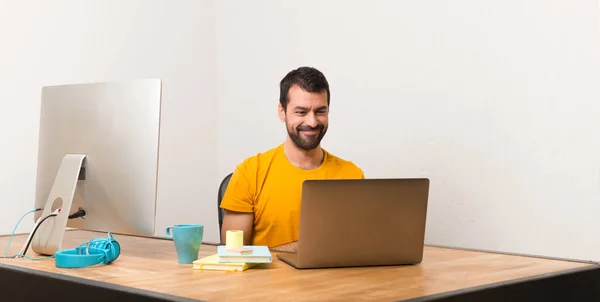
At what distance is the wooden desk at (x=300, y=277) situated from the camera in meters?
1.27

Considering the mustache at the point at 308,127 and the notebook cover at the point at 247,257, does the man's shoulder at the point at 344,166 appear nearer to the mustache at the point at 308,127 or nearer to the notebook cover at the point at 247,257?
the mustache at the point at 308,127

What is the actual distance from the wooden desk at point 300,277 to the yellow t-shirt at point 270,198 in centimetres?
46

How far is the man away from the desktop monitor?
1.59 feet

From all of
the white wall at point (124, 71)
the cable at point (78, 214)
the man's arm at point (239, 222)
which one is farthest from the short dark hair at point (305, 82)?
the white wall at point (124, 71)

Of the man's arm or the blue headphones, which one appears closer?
the blue headphones

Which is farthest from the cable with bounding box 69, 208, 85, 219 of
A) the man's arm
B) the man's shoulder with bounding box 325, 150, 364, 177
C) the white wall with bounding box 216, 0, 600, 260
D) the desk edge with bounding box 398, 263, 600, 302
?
the white wall with bounding box 216, 0, 600, 260

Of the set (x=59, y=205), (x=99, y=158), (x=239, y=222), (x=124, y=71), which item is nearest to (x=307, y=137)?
(x=239, y=222)

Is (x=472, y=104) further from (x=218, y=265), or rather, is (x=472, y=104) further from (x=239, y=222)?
(x=218, y=265)

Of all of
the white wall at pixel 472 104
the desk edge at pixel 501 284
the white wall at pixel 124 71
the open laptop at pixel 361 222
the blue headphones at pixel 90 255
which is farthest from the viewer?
the white wall at pixel 124 71

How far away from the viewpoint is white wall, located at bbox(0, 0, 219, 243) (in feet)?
9.79

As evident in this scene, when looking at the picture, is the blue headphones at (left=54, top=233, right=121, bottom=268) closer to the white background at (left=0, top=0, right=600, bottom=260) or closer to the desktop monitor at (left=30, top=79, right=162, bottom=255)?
the desktop monitor at (left=30, top=79, right=162, bottom=255)

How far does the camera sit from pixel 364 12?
3102 mm

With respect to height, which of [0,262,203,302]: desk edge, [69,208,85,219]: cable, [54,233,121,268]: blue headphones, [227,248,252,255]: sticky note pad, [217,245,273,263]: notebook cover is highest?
[69,208,85,219]: cable

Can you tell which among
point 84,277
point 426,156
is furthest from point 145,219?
point 426,156
